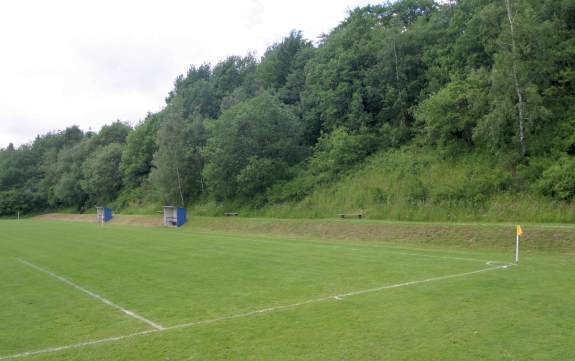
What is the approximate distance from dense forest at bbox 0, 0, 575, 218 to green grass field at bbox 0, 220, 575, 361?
13.5m

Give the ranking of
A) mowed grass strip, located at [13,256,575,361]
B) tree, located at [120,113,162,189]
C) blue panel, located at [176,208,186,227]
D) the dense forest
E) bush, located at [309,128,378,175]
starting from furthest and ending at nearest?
tree, located at [120,113,162,189] → blue panel, located at [176,208,186,227] → bush, located at [309,128,378,175] → the dense forest → mowed grass strip, located at [13,256,575,361]

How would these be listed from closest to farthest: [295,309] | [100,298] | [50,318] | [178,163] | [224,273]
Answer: [50,318]
[295,309]
[100,298]
[224,273]
[178,163]

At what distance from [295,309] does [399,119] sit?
124 ft

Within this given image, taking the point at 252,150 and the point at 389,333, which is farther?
the point at 252,150

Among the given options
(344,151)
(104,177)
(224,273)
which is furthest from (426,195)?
(104,177)

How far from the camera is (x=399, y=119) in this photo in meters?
44.4

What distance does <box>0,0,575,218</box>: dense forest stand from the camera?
92.9 feet

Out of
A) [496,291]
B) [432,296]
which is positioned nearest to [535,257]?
[496,291]

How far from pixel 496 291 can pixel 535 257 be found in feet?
23.7

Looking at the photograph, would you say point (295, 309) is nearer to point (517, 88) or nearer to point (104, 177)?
point (517, 88)

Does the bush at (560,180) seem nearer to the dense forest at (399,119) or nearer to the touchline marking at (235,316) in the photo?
the dense forest at (399,119)

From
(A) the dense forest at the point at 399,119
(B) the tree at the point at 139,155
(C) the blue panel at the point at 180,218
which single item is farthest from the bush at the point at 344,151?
(B) the tree at the point at 139,155

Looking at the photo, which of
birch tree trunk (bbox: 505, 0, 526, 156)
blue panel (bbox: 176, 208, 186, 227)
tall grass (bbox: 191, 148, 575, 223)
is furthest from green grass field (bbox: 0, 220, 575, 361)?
blue panel (bbox: 176, 208, 186, 227)

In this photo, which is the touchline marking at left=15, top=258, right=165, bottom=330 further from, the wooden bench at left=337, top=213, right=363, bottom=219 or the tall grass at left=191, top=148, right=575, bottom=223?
the wooden bench at left=337, top=213, right=363, bottom=219
